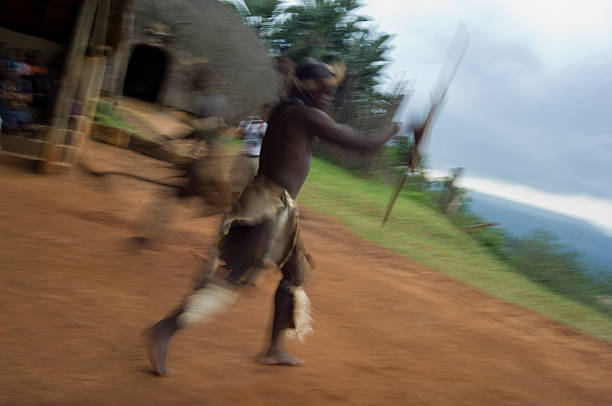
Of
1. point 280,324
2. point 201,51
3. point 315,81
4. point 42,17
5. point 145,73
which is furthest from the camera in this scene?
point 145,73

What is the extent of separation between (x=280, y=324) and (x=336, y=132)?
3.81 ft

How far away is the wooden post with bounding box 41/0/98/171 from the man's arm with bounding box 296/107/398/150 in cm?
510

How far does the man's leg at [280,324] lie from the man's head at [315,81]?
1032mm

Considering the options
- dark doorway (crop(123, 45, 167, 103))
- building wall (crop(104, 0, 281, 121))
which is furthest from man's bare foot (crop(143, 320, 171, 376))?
dark doorway (crop(123, 45, 167, 103))

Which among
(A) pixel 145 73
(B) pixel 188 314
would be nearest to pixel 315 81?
(B) pixel 188 314

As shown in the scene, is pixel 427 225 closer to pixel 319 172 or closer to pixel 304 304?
pixel 319 172

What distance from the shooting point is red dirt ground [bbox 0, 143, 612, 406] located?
8.30ft

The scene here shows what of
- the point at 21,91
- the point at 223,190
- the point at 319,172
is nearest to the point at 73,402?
the point at 223,190

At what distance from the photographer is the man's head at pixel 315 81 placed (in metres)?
2.72

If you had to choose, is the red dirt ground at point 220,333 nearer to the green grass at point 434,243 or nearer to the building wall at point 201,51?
the green grass at point 434,243

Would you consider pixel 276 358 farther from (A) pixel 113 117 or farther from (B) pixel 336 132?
(A) pixel 113 117

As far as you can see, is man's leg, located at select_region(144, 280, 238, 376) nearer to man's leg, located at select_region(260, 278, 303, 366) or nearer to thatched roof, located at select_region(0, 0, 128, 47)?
man's leg, located at select_region(260, 278, 303, 366)

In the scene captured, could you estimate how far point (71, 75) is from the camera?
6.94 meters

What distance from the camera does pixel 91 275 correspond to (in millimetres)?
3773
